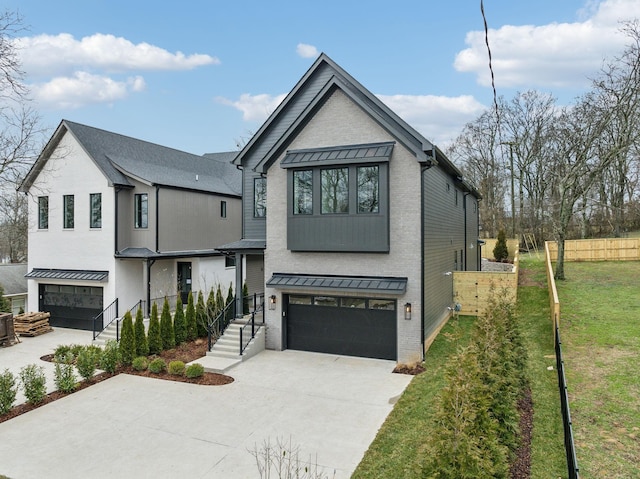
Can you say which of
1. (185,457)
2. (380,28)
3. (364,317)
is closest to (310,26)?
(380,28)

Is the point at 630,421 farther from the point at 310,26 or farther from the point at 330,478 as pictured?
the point at 310,26

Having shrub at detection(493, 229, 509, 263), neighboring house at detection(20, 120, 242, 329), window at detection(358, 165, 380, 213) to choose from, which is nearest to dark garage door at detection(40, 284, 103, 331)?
neighboring house at detection(20, 120, 242, 329)

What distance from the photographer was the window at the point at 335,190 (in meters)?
13.0

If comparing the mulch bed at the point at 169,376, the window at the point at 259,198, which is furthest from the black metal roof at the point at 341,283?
the mulch bed at the point at 169,376

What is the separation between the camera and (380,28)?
802 cm

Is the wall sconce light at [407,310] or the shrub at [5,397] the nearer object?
the shrub at [5,397]

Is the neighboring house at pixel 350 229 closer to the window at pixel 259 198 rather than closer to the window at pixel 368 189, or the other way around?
the window at pixel 368 189

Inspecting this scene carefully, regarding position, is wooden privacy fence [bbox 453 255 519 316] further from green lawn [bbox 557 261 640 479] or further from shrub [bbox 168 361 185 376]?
shrub [bbox 168 361 185 376]

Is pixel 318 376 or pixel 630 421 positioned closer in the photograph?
pixel 630 421

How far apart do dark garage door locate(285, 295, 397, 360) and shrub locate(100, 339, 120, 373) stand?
17.6 ft

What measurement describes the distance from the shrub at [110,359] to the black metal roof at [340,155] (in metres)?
7.71

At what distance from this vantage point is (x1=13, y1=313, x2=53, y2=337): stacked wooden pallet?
57.8 ft

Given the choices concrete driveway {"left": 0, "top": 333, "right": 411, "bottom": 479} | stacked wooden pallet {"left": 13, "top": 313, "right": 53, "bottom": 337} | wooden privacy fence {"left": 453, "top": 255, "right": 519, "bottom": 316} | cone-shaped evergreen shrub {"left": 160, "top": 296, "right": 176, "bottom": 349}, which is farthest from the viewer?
stacked wooden pallet {"left": 13, "top": 313, "right": 53, "bottom": 337}

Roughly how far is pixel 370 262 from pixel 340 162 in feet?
10.7
